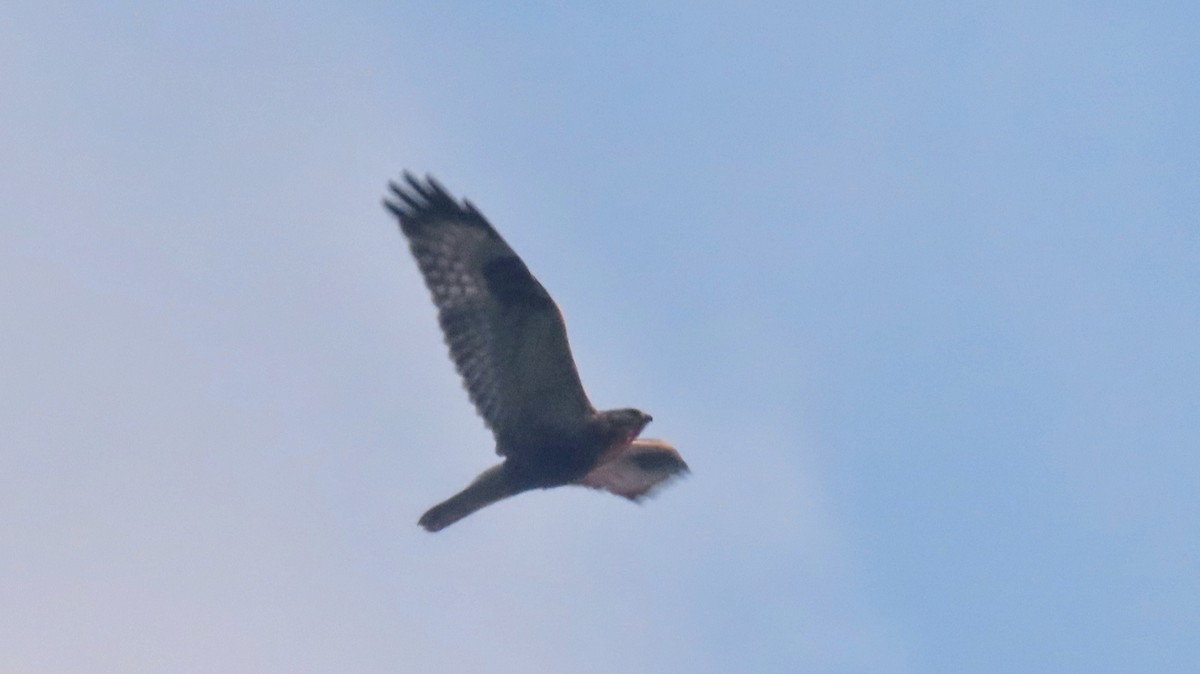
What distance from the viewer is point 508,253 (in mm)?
11781

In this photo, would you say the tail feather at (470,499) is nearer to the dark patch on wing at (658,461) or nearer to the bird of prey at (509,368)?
the bird of prey at (509,368)

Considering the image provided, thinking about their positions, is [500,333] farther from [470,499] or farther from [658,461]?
[658,461]

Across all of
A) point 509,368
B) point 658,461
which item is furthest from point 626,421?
point 658,461

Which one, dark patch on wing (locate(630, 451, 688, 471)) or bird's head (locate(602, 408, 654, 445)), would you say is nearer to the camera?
bird's head (locate(602, 408, 654, 445))

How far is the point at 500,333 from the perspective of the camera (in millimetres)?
11688

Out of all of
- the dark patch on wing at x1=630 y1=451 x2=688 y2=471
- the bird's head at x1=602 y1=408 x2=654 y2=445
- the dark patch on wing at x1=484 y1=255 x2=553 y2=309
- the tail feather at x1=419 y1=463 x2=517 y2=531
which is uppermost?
the dark patch on wing at x1=484 y1=255 x2=553 y2=309

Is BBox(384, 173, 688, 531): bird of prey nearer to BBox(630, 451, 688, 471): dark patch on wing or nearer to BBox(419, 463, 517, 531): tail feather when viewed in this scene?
BBox(419, 463, 517, 531): tail feather

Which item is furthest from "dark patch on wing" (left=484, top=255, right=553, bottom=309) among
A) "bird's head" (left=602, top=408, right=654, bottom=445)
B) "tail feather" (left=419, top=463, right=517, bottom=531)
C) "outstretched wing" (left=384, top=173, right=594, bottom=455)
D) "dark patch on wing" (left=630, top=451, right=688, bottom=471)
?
"dark patch on wing" (left=630, top=451, right=688, bottom=471)

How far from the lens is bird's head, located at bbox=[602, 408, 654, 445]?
11531 mm

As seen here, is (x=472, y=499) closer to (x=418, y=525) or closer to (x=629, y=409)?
(x=418, y=525)

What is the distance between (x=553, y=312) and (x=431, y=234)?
121cm

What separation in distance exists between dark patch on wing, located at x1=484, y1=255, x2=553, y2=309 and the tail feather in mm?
1175

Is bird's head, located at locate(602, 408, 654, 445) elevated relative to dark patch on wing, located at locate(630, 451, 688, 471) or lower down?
lower down

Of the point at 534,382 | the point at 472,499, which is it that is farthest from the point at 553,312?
the point at 472,499
